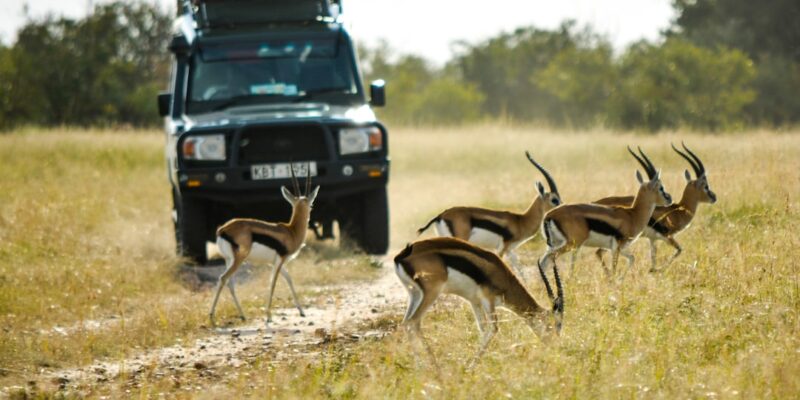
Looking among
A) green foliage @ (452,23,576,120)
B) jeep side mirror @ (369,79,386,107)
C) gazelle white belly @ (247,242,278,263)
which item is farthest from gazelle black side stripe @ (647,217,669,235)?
green foliage @ (452,23,576,120)

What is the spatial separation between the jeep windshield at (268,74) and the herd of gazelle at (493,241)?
2.50 m

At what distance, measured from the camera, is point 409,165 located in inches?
958

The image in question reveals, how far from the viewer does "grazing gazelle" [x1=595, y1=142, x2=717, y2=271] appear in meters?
10.3

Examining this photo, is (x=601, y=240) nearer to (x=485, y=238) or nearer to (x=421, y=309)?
(x=485, y=238)

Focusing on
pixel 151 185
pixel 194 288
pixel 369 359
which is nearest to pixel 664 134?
pixel 151 185

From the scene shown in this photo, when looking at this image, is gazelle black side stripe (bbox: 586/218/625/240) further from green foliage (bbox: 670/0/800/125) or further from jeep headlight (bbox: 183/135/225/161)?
green foliage (bbox: 670/0/800/125)

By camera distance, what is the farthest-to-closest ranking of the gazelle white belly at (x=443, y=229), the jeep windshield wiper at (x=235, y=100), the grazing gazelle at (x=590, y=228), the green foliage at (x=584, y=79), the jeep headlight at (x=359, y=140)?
the green foliage at (x=584, y=79)
the jeep windshield wiper at (x=235, y=100)
the jeep headlight at (x=359, y=140)
the gazelle white belly at (x=443, y=229)
the grazing gazelle at (x=590, y=228)

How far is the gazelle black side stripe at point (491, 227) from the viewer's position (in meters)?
10.1

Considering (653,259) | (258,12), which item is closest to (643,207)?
(653,259)

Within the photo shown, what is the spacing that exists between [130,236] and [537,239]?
15.5 ft

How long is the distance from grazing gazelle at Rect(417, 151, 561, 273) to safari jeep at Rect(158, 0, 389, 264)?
7.13 feet

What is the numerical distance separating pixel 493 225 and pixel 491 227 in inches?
0.9

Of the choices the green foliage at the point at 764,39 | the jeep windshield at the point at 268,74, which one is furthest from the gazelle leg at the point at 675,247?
the green foliage at the point at 764,39

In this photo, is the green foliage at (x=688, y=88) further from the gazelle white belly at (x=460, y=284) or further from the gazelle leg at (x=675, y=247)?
the gazelle white belly at (x=460, y=284)
